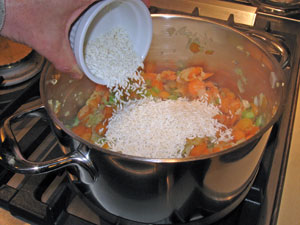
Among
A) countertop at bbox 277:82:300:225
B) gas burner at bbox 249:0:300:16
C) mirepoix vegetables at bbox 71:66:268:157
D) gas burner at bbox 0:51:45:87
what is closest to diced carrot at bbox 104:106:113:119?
mirepoix vegetables at bbox 71:66:268:157

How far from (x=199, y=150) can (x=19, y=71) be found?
0.67 m

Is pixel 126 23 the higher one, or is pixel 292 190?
pixel 126 23

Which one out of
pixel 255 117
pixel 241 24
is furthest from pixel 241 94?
pixel 241 24

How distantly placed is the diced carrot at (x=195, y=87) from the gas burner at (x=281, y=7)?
1.32 feet

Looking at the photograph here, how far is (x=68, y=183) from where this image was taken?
2.73 ft

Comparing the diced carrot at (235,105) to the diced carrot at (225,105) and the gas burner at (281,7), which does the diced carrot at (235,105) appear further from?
the gas burner at (281,7)

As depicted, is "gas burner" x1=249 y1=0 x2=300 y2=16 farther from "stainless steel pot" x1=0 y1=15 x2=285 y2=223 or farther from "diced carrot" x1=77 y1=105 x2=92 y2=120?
"diced carrot" x1=77 y1=105 x2=92 y2=120

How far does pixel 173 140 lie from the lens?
99cm

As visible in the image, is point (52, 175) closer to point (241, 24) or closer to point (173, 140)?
point (173, 140)

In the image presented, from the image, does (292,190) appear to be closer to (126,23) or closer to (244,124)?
(244,124)

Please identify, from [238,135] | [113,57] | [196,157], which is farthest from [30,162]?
[238,135]

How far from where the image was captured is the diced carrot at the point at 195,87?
122cm

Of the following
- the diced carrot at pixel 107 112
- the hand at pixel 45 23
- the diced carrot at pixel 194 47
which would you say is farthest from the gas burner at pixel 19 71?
the diced carrot at pixel 194 47

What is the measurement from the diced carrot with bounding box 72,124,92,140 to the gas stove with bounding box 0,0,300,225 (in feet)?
0.40
